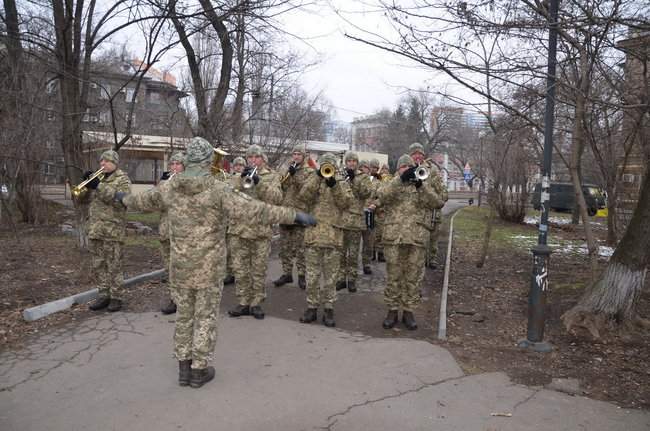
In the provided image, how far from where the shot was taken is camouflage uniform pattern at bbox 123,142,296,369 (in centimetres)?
413

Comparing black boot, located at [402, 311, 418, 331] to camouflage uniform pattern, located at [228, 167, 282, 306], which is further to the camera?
camouflage uniform pattern, located at [228, 167, 282, 306]

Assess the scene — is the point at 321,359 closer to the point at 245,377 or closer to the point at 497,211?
the point at 245,377

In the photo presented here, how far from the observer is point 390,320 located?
603cm

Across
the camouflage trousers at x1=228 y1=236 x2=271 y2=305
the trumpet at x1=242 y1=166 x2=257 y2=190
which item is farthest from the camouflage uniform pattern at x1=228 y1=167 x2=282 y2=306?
the trumpet at x1=242 y1=166 x2=257 y2=190

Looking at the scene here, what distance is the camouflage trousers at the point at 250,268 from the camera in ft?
20.6

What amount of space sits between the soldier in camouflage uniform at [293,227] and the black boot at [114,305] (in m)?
2.52

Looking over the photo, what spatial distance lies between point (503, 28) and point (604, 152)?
24.7 feet

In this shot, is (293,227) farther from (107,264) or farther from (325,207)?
(107,264)

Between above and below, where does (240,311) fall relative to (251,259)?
below

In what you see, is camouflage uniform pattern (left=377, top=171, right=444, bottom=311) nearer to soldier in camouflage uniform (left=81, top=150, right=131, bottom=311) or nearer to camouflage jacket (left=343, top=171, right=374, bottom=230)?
camouflage jacket (left=343, top=171, right=374, bottom=230)

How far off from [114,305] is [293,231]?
320 cm

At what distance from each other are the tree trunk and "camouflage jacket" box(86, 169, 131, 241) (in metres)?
5.81

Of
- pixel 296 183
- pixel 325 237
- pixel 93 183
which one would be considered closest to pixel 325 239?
pixel 325 237

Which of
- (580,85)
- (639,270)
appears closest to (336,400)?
(639,270)
